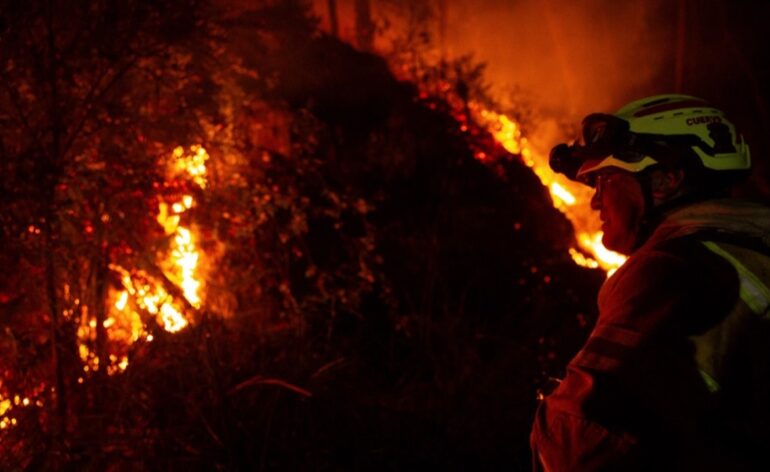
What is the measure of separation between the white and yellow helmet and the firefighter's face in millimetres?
51

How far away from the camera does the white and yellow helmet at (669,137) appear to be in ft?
6.13

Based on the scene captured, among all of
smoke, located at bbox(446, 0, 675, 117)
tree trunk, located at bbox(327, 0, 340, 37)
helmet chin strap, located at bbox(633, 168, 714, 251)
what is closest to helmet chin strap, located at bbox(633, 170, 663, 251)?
helmet chin strap, located at bbox(633, 168, 714, 251)

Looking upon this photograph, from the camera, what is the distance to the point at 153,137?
521 cm

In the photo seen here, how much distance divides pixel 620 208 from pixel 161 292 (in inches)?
149

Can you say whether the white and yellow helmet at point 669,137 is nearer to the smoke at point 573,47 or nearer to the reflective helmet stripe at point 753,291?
the reflective helmet stripe at point 753,291

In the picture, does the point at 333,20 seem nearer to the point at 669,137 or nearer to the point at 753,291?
the point at 669,137

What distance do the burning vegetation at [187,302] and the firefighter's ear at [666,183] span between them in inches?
124

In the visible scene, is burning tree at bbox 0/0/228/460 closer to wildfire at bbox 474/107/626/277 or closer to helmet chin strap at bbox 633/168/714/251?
helmet chin strap at bbox 633/168/714/251

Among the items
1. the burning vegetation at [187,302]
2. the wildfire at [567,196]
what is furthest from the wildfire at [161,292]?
the wildfire at [567,196]

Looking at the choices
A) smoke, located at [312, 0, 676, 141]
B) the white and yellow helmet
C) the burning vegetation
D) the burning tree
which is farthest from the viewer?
smoke, located at [312, 0, 676, 141]

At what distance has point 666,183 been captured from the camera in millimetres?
1909

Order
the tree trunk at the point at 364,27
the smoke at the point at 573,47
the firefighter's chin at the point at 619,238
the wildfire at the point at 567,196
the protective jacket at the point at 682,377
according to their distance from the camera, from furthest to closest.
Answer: the smoke at the point at 573,47 → the tree trunk at the point at 364,27 → the wildfire at the point at 567,196 → the firefighter's chin at the point at 619,238 → the protective jacket at the point at 682,377

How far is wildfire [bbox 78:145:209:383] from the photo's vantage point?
4.45 metres

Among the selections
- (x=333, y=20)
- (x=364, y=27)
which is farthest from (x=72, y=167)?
(x=333, y=20)
